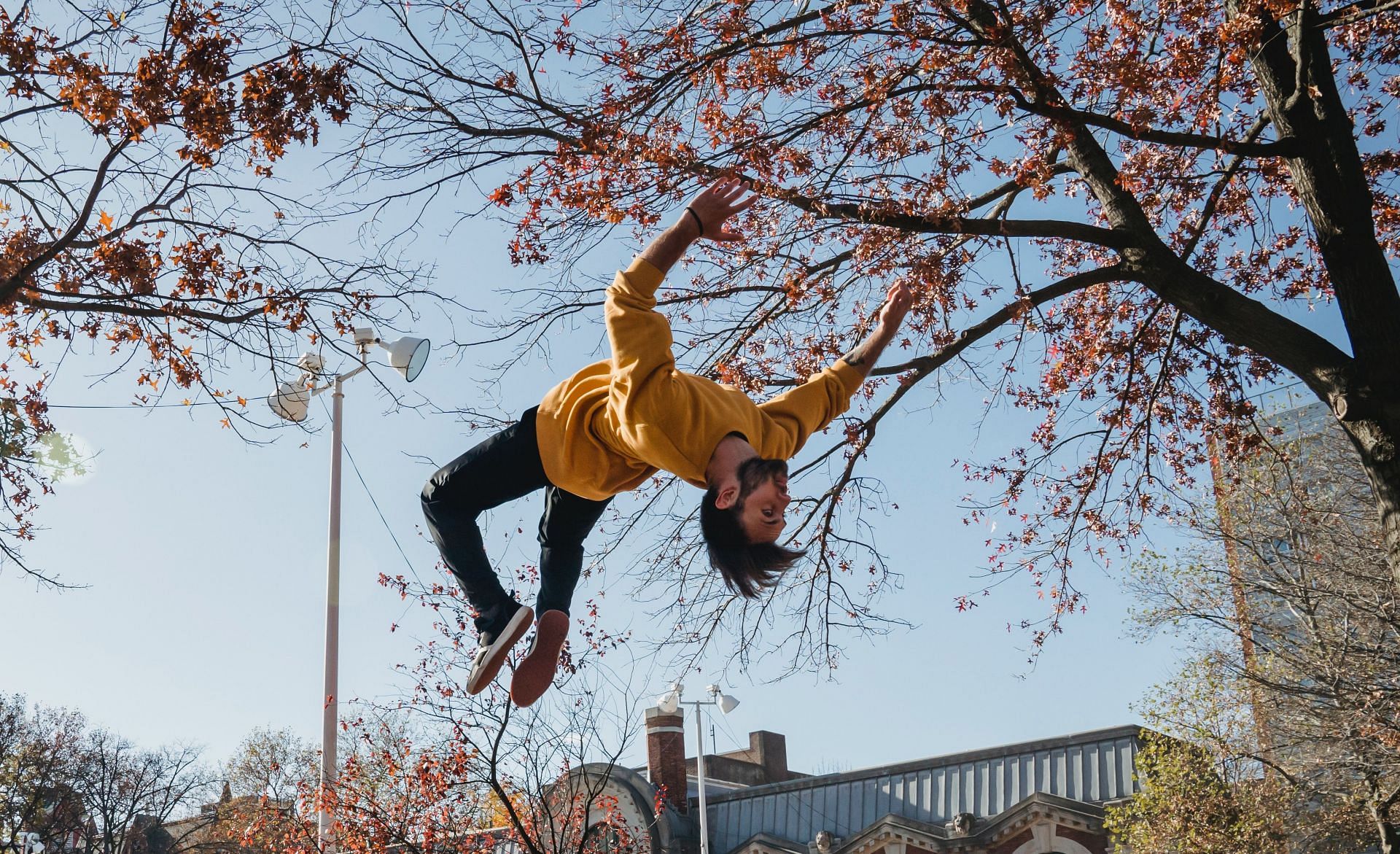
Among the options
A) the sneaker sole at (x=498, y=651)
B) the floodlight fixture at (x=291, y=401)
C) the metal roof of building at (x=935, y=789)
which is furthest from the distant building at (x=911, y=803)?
the sneaker sole at (x=498, y=651)

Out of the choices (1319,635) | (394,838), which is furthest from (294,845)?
(1319,635)

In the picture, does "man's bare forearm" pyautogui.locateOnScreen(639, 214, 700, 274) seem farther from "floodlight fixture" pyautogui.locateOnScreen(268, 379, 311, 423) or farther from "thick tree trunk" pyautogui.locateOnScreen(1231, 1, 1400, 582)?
"floodlight fixture" pyautogui.locateOnScreen(268, 379, 311, 423)

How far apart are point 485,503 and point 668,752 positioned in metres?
26.7

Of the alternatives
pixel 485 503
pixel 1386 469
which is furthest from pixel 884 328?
pixel 1386 469

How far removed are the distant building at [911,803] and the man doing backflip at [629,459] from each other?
1887 cm

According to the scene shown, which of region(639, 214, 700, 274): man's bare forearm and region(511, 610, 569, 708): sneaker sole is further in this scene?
region(511, 610, 569, 708): sneaker sole

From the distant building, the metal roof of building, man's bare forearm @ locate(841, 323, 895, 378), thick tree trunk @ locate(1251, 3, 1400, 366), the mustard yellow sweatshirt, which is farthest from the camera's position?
the metal roof of building

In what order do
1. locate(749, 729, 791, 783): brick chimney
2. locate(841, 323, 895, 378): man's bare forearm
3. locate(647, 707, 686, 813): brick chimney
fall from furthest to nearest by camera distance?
locate(749, 729, 791, 783): brick chimney, locate(647, 707, 686, 813): brick chimney, locate(841, 323, 895, 378): man's bare forearm

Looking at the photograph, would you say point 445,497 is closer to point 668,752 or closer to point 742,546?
point 742,546

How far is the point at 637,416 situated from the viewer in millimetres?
3951

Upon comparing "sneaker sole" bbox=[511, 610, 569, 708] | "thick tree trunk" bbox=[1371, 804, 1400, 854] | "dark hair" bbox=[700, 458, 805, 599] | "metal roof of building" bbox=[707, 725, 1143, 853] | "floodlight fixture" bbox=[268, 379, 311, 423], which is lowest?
"thick tree trunk" bbox=[1371, 804, 1400, 854]

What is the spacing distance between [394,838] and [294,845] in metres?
2.59

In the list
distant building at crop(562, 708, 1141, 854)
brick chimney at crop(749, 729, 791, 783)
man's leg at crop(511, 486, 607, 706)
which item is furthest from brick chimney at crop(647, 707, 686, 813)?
man's leg at crop(511, 486, 607, 706)

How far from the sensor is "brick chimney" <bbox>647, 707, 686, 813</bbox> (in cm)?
2959
